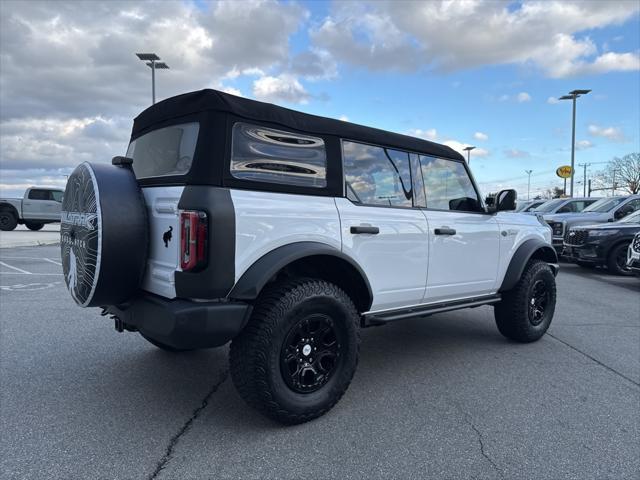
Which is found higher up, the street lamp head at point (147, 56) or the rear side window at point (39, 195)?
the street lamp head at point (147, 56)

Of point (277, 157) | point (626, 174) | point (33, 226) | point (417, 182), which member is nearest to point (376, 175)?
Answer: point (417, 182)

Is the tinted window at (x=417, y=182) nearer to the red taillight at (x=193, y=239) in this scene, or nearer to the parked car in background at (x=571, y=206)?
the red taillight at (x=193, y=239)

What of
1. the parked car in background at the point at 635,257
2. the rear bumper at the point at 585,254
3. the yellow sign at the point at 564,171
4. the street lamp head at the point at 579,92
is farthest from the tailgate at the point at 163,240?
the yellow sign at the point at 564,171

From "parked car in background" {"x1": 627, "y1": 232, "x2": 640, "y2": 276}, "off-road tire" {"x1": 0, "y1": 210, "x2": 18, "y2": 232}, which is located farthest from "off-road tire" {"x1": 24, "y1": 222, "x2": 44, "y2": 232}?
"parked car in background" {"x1": 627, "y1": 232, "x2": 640, "y2": 276}

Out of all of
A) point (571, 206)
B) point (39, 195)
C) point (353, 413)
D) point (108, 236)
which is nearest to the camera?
point (108, 236)

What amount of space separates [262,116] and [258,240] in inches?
33.1

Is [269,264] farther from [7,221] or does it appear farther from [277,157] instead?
[7,221]

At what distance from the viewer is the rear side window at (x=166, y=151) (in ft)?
9.43

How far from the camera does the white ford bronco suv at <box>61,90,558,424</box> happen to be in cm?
263

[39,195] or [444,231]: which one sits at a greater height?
[39,195]

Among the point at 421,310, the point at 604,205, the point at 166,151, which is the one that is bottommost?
the point at 421,310

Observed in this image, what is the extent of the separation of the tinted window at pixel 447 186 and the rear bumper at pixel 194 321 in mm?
2154

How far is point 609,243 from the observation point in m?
10.0

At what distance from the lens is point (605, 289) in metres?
8.51
